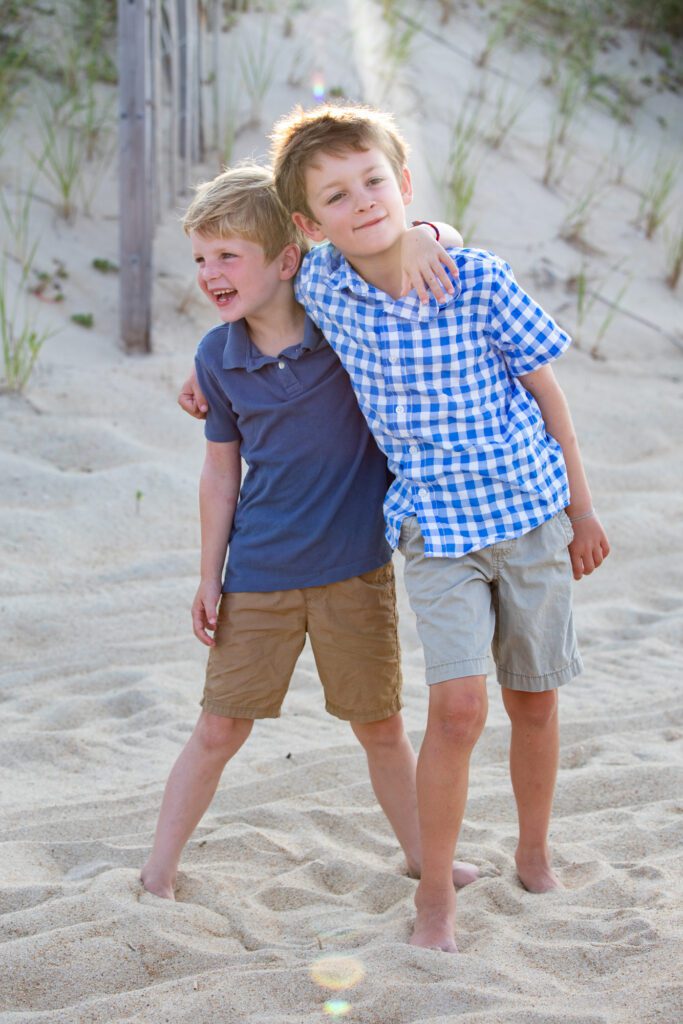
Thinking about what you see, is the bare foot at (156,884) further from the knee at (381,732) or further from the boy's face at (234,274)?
the boy's face at (234,274)

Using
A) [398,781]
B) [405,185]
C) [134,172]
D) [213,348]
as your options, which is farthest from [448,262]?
[134,172]

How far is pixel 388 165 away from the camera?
7.87ft

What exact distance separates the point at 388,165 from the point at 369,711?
1.15m

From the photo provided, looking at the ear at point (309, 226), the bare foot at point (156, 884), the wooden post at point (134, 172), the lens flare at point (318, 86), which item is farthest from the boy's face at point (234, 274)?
the lens flare at point (318, 86)

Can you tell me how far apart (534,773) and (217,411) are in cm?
105

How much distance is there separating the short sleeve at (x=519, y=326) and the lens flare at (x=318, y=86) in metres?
5.72

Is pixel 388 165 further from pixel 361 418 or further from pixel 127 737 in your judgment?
pixel 127 737

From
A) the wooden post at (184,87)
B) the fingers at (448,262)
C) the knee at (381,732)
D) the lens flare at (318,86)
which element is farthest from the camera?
the lens flare at (318,86)

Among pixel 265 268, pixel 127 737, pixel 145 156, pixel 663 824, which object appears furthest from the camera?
pixel 145 156

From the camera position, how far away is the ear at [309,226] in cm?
246

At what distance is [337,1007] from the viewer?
2.07 m

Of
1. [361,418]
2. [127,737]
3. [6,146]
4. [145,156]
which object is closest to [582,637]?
[127,737]

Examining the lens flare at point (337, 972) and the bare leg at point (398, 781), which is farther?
the bare leg at point (398, 781)

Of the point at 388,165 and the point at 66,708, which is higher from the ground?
the point at 388,165
